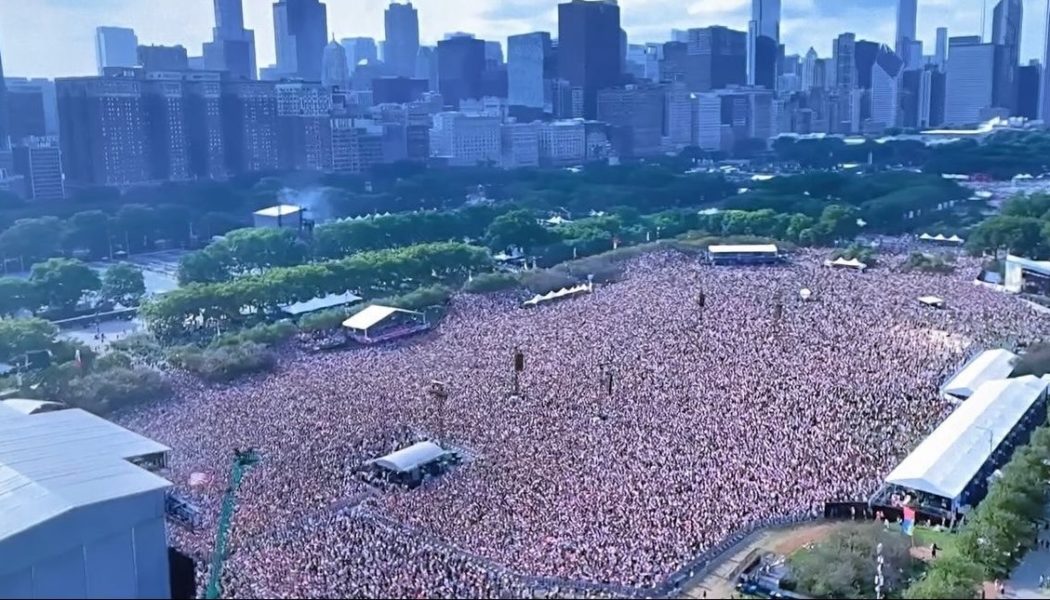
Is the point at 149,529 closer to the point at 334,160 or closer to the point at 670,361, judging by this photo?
the point at 670,361

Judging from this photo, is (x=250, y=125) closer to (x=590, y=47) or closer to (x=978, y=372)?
(x=590, y=47)

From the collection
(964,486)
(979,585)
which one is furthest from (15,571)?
(964,486)

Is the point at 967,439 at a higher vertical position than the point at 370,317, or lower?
lower

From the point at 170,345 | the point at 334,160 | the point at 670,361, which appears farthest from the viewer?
the point at 334,160

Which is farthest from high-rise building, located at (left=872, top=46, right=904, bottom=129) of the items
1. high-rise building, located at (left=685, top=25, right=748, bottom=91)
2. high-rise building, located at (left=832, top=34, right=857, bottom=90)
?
high-rise building, located at (left=685, top=25, right=748, bottom=91)

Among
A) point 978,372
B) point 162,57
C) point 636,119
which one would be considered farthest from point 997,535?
point 162,57

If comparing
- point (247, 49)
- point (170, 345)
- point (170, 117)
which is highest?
point (247, 49)
